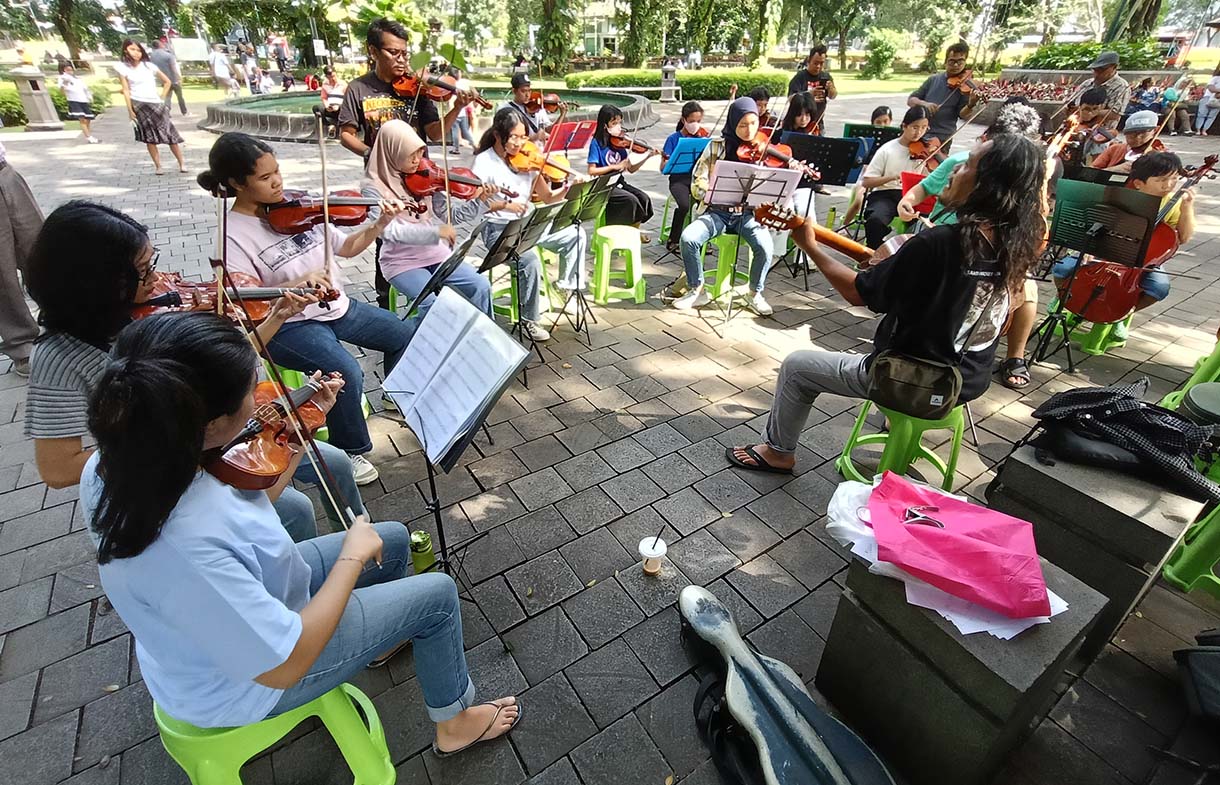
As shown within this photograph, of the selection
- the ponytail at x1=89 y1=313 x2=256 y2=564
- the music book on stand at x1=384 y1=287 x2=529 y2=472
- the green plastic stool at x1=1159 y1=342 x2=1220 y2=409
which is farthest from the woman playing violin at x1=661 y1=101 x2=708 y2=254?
the ponytail at x1=89 y1=313 x2=256 y2=564

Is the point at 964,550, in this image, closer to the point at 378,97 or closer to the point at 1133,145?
the point at 378,97

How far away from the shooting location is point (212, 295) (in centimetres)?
252

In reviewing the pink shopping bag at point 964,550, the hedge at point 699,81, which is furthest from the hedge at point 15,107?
the pink shopping bag at point 964,550

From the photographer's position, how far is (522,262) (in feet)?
14.2

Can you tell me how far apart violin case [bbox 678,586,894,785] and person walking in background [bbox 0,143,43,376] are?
4.50 m

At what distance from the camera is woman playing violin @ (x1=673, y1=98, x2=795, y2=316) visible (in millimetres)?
4930

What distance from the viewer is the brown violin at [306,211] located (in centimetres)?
278

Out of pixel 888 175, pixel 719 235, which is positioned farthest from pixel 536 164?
pixel 888 175

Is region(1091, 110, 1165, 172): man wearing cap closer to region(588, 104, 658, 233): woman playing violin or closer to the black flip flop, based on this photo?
region(588, 104, 658, 233): woman playing violin

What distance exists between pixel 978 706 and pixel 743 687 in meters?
0.63

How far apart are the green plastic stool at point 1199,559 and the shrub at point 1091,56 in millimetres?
17899

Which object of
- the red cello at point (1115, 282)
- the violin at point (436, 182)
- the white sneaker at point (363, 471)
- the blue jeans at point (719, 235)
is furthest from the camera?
A: the blue jeans at point (719, 235)

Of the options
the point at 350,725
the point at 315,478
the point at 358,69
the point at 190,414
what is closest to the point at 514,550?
the point at 315,478

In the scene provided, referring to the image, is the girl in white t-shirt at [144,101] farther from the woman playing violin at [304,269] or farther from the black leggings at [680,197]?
the woman playing violin at [304,269]
